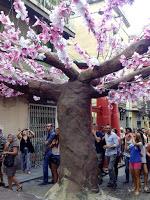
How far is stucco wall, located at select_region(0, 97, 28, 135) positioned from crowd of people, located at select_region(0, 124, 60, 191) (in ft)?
4.54

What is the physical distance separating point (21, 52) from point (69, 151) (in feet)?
6.04

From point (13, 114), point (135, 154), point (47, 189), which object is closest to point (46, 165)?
point (47, 189)

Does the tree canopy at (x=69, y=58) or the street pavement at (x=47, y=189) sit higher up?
the tree canopy at (x=69, y=58)

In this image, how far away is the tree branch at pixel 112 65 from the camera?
6.61 metres

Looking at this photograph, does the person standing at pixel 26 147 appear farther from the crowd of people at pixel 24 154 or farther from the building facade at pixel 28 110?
the building facade at pixel 28 110

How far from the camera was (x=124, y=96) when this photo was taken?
25.8 feet

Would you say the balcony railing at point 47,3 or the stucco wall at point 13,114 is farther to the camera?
the balcony railing at point 47,3

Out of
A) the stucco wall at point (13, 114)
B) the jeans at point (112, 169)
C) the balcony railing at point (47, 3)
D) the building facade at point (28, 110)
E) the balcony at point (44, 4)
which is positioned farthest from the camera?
the balcony railing at point (47, 3)

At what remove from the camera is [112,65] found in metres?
6.89

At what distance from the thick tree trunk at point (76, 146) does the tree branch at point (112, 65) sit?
18 cm

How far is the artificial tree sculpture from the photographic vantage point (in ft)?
22.1

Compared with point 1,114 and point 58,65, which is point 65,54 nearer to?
point 58,65

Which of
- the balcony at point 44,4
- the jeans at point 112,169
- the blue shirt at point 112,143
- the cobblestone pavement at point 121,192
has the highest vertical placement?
the balcony at point 44,4

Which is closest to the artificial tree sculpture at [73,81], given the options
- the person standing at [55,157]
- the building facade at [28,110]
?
the person standing at [55,157]
